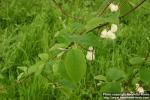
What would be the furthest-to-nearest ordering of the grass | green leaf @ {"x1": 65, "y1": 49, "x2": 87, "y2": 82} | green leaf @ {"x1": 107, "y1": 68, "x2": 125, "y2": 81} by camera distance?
the grass → green leaf @ {"x1": 107, "y1": 68, "x2": 125, "y2": 81} → green leaf @ {"x1": 65, "y1": 49, "x2": 87, "y2": 82}

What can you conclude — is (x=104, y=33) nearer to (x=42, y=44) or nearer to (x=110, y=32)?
(x=110, y=32)

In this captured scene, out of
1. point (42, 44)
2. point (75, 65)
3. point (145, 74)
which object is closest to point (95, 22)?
point (75, 65)

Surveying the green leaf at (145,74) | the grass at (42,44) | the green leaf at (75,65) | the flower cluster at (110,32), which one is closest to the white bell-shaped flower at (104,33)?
the flower cluster at (110,32)

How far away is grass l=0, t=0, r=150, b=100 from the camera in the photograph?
235 centimetres

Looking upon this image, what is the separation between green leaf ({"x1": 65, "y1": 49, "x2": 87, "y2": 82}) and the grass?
50.8 inches

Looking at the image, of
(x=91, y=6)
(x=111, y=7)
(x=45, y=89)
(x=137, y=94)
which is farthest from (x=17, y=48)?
(x=111, y=7)

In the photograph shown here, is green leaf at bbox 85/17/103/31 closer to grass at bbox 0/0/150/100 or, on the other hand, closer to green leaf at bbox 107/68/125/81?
green leaf at bbox 107/68/125/81

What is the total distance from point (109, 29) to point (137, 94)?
0.50 metres

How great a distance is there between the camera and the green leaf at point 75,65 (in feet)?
2.50

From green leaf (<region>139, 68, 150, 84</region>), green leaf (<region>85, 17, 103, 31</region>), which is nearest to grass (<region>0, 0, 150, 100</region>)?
green leaf (<region>139, 68, 150, 84</region>)

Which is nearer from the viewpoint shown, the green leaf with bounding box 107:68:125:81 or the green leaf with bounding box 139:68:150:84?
the green leaf with bounding box 139:68:150:84

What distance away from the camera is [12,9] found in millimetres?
3396

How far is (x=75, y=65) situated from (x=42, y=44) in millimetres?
2059

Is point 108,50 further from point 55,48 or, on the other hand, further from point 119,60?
point 55,48
